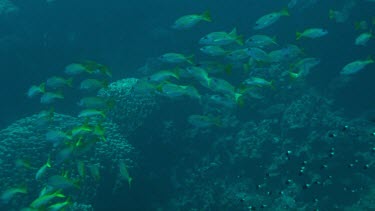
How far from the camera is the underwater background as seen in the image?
A: 8.48 metres

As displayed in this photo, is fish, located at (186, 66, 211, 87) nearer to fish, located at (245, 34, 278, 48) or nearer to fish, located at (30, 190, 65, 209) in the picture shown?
fish, located at (245, 34, 278, 48)

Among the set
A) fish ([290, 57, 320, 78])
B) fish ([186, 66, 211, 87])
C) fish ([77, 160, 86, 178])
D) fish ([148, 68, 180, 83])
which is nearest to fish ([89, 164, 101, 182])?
fish ([77, 160, 86, 178])

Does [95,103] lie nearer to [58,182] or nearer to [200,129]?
[58,182]

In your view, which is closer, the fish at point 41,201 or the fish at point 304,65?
the fish at point 41,201

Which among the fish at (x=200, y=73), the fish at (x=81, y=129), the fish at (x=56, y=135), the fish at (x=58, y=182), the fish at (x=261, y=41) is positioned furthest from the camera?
the fish at (x=261, y=41)

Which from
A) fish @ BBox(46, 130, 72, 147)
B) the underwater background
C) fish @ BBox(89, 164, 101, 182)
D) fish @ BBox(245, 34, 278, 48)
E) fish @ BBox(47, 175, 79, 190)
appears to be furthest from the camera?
fish @ BBox(245, 34, 278, 48)

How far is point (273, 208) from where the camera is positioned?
8758 millimetres

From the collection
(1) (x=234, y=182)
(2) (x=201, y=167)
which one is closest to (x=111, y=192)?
(2) (x=201, y=167)

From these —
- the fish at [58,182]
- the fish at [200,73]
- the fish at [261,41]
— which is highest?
the fish at [261,41]

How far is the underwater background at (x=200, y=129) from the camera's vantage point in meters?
8.48

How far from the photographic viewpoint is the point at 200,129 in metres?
10.6

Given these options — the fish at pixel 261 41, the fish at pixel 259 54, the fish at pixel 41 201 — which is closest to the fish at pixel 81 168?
the fish at pixel 41 201

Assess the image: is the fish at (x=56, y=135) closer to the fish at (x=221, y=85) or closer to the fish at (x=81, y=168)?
the fish at (x=81, y=168)

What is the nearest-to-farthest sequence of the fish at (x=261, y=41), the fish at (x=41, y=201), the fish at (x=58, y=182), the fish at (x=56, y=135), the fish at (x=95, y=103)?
the fish at (x=41, y=201) < the fish at (x=58, y=182) < the fish at (x=56, y=135) < the fish at (x=95, y=103) < the fish at (x=261, y=41)
